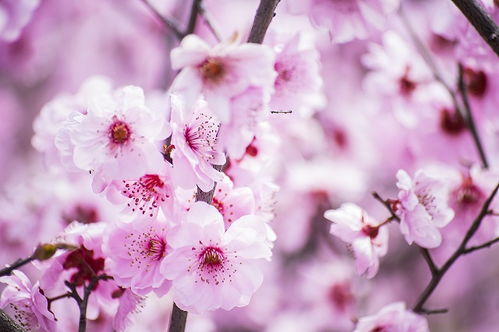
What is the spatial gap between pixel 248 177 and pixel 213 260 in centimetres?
16

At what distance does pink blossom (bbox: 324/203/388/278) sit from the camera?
105 centimetres

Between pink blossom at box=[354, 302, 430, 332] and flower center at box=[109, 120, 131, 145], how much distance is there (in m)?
0.53

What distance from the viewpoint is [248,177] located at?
104 centimetres

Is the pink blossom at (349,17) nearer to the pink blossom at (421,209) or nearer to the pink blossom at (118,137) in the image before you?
the pink blossom at (421,209)

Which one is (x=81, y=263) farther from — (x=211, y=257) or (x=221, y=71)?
(x=221, y=71)

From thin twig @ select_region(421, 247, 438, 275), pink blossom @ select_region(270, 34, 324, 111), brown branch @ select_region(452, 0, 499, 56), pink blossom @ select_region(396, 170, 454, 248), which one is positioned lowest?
thin twig @ select_region(421, 247, 438, 275)

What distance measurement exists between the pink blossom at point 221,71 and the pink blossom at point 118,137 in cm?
11

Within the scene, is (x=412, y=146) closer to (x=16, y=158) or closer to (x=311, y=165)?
(x=311, y=165)

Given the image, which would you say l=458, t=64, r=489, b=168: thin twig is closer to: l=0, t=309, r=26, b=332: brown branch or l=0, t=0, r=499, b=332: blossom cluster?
l=0, t=0, r=499, b=332: blossom cluster

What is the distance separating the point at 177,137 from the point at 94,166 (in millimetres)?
125

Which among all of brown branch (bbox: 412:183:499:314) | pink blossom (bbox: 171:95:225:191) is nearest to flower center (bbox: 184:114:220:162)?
pink blossom (bbox: 171:95:225:191)

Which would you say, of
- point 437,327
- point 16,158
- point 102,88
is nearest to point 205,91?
point 102,88

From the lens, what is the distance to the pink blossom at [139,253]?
0.96 m

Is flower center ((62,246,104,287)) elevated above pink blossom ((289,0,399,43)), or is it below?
below
